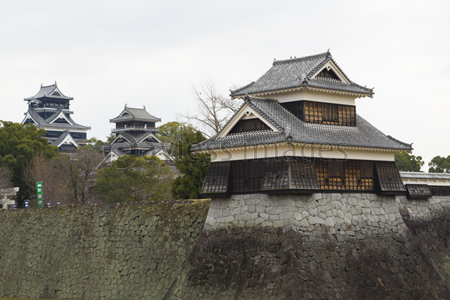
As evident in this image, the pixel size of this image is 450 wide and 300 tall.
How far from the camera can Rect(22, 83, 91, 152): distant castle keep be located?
74.3m

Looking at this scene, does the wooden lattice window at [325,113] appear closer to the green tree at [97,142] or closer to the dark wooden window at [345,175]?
the dark wooden window at [345,175]

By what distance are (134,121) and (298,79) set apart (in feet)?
151

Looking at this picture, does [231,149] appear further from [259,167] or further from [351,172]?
[351,172]

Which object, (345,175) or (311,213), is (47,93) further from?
(311,213)

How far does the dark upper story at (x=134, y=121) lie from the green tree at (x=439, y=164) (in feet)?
98.7

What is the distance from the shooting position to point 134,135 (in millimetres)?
65750

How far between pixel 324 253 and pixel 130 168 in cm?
2352

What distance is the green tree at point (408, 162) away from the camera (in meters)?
51.0

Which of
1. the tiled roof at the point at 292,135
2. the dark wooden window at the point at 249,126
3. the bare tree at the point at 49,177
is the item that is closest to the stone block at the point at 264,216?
the tiled roof at the point at 292,135

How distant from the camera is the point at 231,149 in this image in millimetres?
20453

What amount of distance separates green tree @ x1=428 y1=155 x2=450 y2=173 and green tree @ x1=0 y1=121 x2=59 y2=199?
31087 millimetres

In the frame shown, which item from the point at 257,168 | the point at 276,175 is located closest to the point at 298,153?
the point at 276,175

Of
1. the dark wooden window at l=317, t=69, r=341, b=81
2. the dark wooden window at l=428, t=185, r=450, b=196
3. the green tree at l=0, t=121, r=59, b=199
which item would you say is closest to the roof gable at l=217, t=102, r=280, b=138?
the dark wooden window at l=317, t=69, r=341, b=81

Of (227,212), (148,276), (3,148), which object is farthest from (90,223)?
(3,148)
